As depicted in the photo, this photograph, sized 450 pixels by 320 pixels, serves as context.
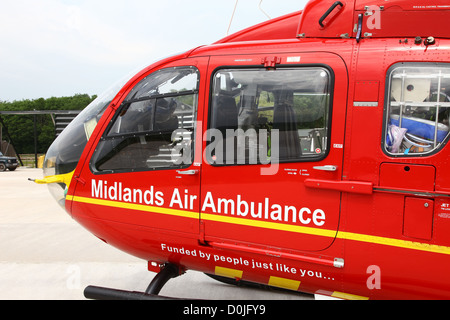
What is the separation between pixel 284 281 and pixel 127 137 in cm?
188

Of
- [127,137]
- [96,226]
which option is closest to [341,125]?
[127,137]

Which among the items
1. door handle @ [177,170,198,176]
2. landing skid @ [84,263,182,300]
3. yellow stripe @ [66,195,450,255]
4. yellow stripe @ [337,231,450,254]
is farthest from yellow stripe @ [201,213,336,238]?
landing skid @ [84,263,182,300]

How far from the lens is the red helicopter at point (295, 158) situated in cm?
270

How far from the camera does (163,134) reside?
3.47 metres

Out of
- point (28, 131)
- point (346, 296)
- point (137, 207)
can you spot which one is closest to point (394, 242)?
point (346, 296)

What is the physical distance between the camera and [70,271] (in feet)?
16.8

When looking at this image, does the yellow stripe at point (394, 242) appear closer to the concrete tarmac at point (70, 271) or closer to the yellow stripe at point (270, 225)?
the yellow stripe at point (270, 225)

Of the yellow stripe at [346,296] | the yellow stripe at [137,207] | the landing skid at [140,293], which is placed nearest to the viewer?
the yellow stripe at [346,296]

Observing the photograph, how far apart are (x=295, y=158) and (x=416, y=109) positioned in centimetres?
90

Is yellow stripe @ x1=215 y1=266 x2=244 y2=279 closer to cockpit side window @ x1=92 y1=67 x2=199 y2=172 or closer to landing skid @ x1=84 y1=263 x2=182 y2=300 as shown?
landing skid @ x1=84 y1=263 x2=182 y2=300

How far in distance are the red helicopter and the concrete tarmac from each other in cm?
112

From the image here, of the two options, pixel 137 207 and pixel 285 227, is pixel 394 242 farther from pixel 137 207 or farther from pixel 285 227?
pixel 137 207

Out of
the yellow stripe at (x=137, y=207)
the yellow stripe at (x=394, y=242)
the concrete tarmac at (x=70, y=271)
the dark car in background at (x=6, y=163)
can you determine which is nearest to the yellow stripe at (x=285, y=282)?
the yellow stripe at (x=394, y=242)
